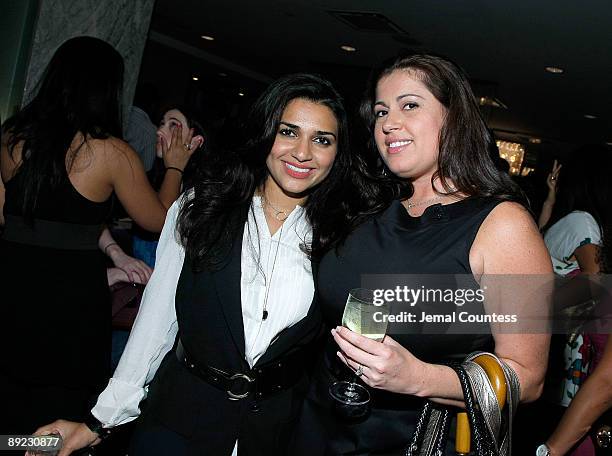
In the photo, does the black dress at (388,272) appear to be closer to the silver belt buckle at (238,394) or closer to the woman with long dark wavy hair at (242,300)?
the woman with long dark wavy hair at (242,300)

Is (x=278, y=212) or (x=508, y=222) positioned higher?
(x=508, y=222)

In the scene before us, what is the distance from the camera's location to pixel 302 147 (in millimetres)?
2123

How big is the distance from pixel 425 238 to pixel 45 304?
5.08 ft

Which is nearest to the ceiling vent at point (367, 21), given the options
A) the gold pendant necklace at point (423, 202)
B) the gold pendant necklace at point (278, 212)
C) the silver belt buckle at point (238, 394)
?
the gold pendant necklace at point (278, 212)

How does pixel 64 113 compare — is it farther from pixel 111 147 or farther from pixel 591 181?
pixel 591 181

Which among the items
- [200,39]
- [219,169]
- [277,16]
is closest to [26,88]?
[219,169]

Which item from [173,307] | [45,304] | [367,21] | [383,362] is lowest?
[45,304]

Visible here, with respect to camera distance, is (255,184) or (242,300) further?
(255,184)

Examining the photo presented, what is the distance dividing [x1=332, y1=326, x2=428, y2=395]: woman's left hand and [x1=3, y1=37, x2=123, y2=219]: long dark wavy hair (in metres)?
1.45

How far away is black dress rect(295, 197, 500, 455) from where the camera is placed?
68.2 inches

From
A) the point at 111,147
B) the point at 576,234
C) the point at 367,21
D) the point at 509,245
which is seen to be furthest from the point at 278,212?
the point at 367,21

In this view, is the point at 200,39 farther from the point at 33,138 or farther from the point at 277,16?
the point at 33,138

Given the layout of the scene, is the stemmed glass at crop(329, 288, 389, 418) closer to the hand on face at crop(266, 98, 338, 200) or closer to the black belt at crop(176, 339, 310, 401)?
the black belt at crop(176, 339, 310, 401)

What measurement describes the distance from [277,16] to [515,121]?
27.2ft
